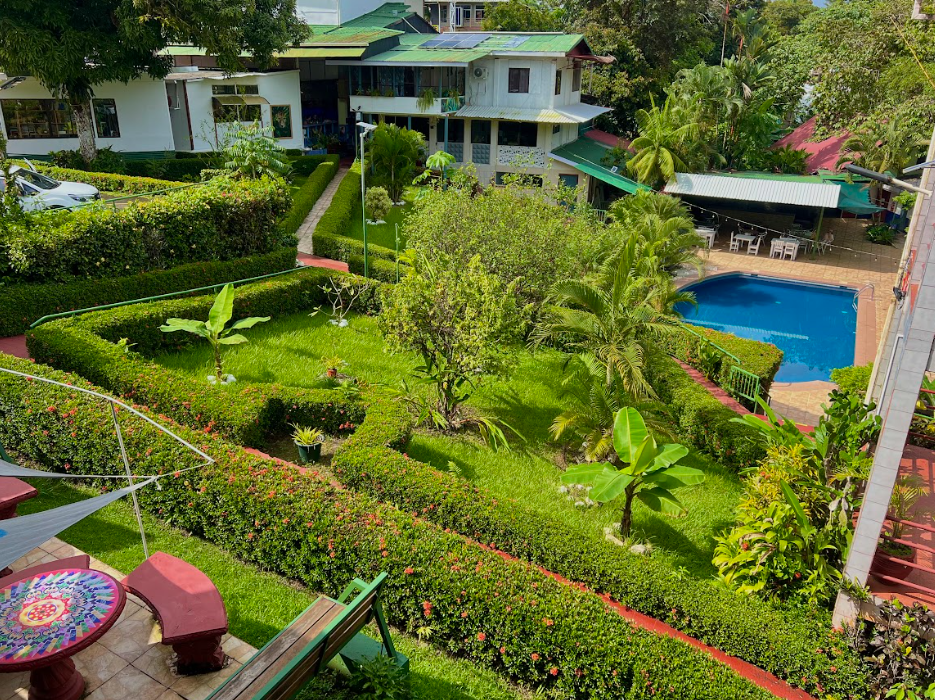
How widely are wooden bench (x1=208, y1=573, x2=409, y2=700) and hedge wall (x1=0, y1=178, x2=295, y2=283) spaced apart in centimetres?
1249

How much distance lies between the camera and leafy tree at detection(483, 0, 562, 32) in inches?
1813

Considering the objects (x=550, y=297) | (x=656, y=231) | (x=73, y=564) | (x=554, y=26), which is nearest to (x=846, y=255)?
(x=656, y=231)

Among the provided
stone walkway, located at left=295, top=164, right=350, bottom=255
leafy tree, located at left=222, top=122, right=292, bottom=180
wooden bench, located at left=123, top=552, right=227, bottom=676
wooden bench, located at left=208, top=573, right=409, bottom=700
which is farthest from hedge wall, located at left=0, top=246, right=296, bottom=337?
wooden bench, located at left=208, top=573, right=409, bottom=700

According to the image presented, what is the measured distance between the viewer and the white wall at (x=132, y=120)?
29828mm

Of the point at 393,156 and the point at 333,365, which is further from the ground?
the point at 393,156

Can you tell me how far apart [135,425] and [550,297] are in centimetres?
986

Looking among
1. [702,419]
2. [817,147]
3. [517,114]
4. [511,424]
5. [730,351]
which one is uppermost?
[517,114]

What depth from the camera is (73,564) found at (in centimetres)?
700

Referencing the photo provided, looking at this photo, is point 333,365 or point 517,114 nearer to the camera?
point 333,365

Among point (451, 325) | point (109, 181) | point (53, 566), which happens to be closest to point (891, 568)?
point (451, 325)

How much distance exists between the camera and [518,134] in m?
36.5

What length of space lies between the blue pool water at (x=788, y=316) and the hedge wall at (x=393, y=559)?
1718cm

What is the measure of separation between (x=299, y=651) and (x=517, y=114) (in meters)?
32.8

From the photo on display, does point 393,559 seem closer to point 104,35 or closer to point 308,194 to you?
point 308,194
